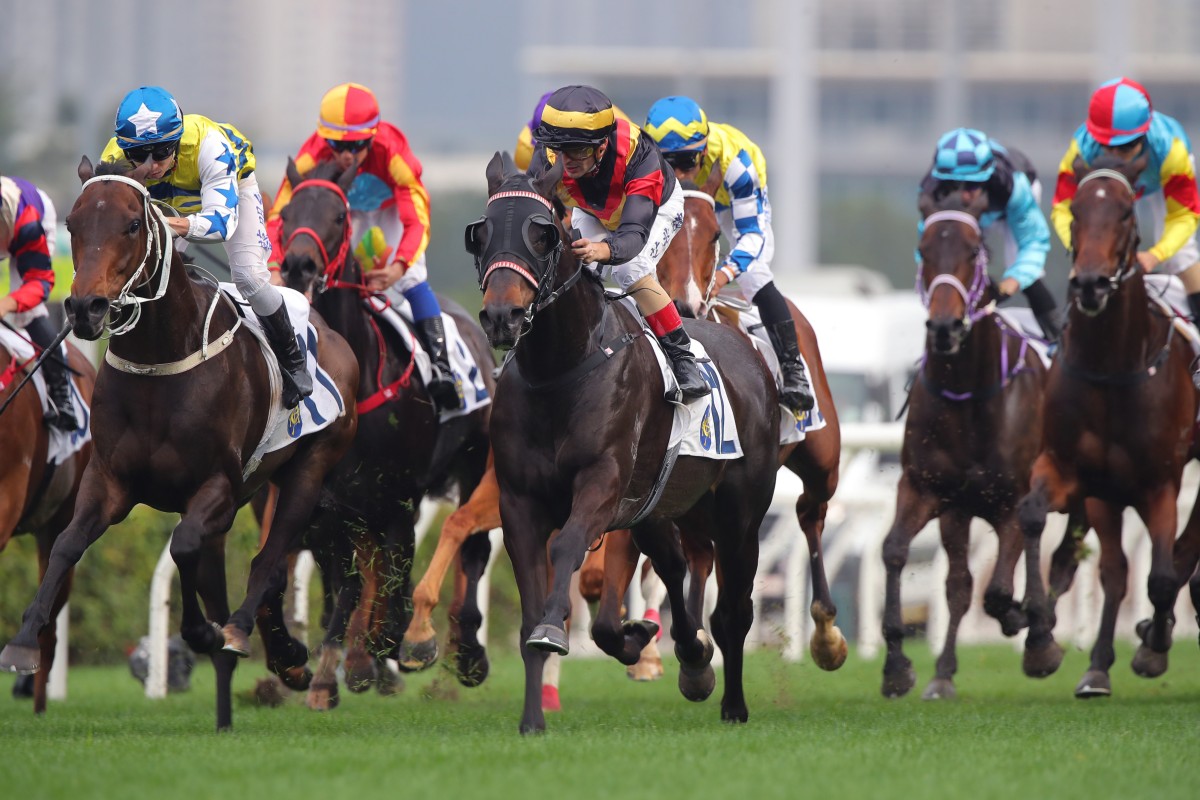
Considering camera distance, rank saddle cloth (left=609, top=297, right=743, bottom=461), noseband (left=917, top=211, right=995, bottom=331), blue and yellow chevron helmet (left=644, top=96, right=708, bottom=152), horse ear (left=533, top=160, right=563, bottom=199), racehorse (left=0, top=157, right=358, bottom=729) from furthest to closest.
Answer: noseband (left=917, top=211, right=995, bottom=331) < blue and yellow chevron helmet (left=644, top=96, right=708, bottom=152) < saddle cloth (left=609, top=297, right=743, bottom=461) < horse ear (left=533, top=160, right=563, bottom=199) < racehorse (left=0, top=157, right=358, bottom=729)

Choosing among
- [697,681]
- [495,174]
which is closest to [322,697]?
[697,681]

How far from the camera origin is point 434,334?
8.88 m

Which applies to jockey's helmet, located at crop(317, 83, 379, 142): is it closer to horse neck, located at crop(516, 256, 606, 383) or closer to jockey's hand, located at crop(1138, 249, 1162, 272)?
horse neck, located at crop(516, 256, 606, 383)

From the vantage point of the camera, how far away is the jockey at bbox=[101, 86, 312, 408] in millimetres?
6738

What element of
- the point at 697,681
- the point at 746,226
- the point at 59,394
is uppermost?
the point at 746,226

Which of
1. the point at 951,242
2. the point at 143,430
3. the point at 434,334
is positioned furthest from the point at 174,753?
the point at 951,242

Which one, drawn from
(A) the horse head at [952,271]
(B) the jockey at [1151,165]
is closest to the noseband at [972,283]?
(A) the horse head at [952,271]

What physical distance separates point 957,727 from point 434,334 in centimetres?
326

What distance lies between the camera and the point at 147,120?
22.1 feet

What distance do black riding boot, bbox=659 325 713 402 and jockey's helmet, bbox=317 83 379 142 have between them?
2329 millimetres

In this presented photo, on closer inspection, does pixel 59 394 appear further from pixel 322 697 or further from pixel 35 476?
pixel 322 697

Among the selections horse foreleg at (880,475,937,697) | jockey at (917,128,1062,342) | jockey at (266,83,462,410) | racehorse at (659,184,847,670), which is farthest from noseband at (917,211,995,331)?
jockey at (266,83,462,410)

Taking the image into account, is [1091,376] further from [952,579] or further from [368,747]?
[368,747]

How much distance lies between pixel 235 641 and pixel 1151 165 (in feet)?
15.7
